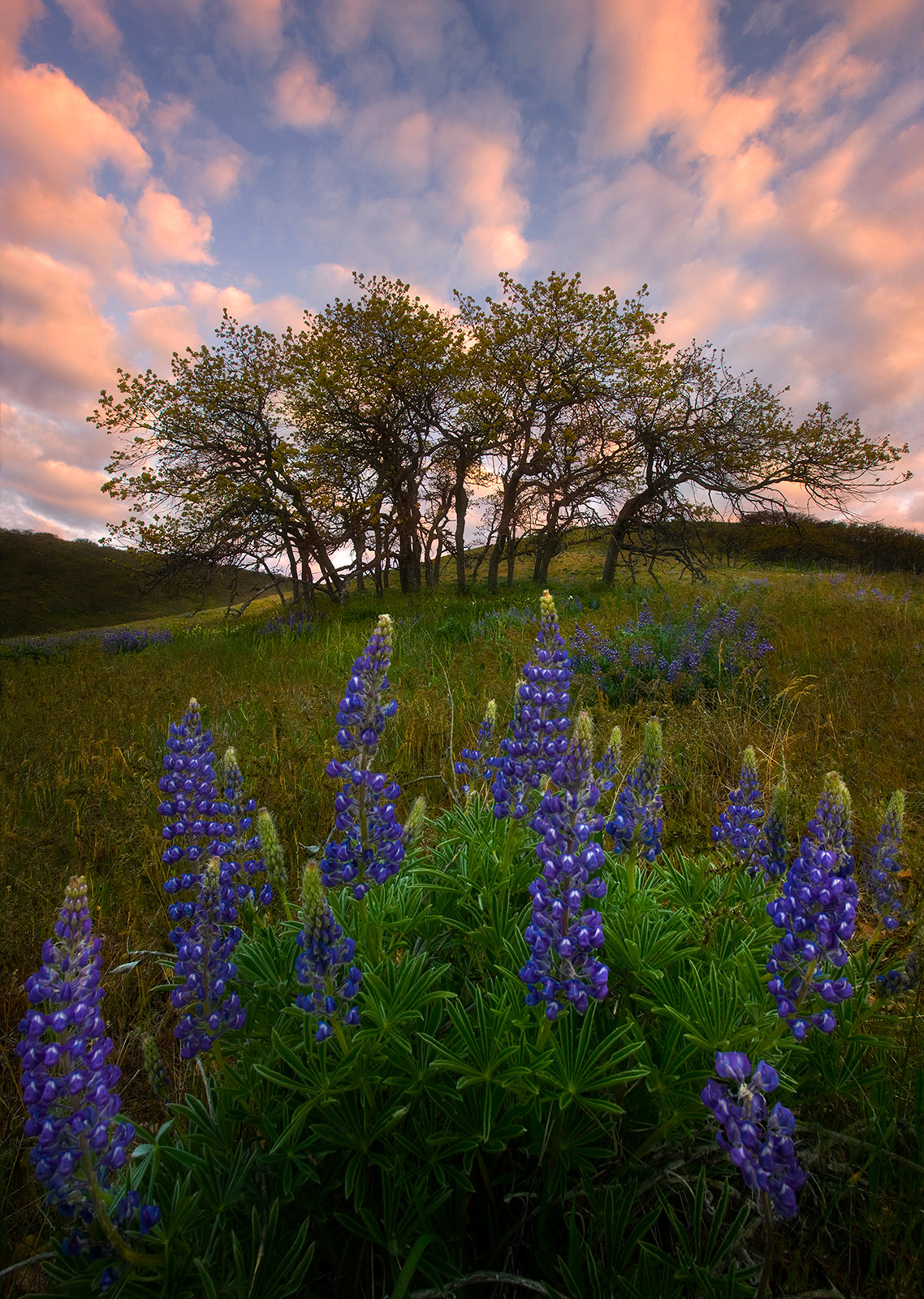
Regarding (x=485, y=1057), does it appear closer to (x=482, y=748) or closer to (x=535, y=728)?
(x=535, y=728)

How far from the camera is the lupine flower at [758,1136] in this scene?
1006 mm

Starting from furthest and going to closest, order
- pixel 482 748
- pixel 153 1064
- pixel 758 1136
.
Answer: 1. pixel 482 748
2. pixel 153 1064
3. pixel 758 1136

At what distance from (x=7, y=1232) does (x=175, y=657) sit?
9.87 meters

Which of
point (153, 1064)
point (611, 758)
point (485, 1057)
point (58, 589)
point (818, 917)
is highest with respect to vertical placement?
point (58, 589)

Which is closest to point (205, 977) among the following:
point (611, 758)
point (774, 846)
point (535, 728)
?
point (535, 728)

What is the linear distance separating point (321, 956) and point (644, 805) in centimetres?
104

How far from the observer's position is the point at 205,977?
1628mm

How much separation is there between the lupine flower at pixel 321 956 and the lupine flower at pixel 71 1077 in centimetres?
41

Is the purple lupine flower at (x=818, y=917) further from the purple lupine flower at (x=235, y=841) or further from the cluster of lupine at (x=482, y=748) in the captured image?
the purple lupine flower at (x=235, y=841)

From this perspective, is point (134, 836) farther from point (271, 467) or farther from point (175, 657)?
point (271, 467)

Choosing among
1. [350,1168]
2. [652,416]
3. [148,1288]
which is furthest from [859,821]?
[652,416]

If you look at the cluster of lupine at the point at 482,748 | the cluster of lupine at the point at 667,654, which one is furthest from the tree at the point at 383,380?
the cluster of lupine at the point at 482,748

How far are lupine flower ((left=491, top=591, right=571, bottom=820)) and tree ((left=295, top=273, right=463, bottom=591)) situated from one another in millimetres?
15398

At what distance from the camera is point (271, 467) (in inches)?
689
